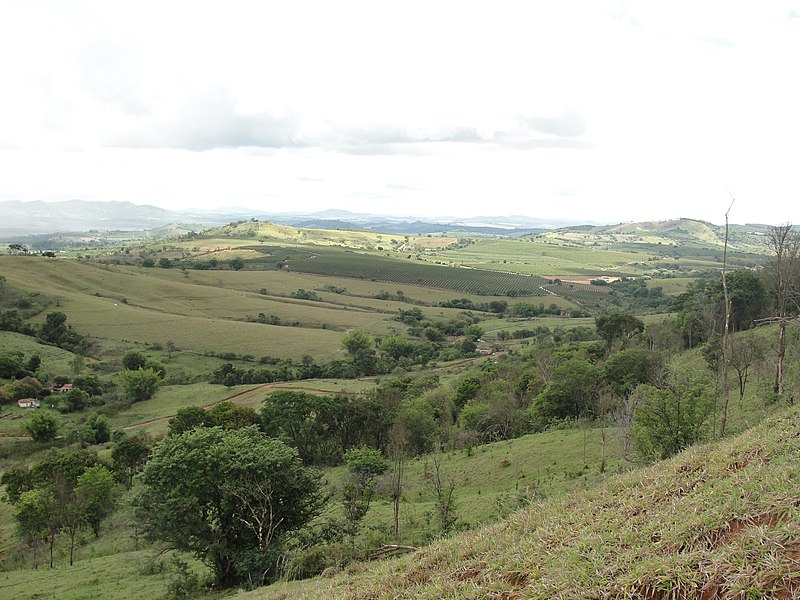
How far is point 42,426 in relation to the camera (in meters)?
59.0

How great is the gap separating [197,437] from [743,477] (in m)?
22.3

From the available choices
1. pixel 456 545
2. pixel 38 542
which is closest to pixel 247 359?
Answer: pixel 38 542

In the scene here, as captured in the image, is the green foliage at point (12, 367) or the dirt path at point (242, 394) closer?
the dirt path at point (242, 394)

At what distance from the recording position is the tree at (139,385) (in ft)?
241

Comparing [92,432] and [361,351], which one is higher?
[361,351]

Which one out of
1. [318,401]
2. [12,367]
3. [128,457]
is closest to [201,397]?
[128,457]

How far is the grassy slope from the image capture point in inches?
259

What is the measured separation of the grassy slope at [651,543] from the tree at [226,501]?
10283 mm

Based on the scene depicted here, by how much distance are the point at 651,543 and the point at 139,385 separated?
3053 inches

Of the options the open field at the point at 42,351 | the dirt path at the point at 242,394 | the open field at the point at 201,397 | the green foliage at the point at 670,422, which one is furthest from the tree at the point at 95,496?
the open field at the point at 42,351

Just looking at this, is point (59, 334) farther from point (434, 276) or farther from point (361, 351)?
point (434, 276)

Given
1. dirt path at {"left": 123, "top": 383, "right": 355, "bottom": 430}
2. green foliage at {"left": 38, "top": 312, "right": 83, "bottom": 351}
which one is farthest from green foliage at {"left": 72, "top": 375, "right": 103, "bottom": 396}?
green foliage at {"left": 38, "top": 312, "right": 83, "bottom": 351}

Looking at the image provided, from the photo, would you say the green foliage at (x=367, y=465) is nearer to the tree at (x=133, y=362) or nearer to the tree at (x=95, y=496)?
the tree at (x=95, y=496)

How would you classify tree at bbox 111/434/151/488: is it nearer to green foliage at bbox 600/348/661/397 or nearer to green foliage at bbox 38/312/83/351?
green foliage at bbox 600/348/661/397
